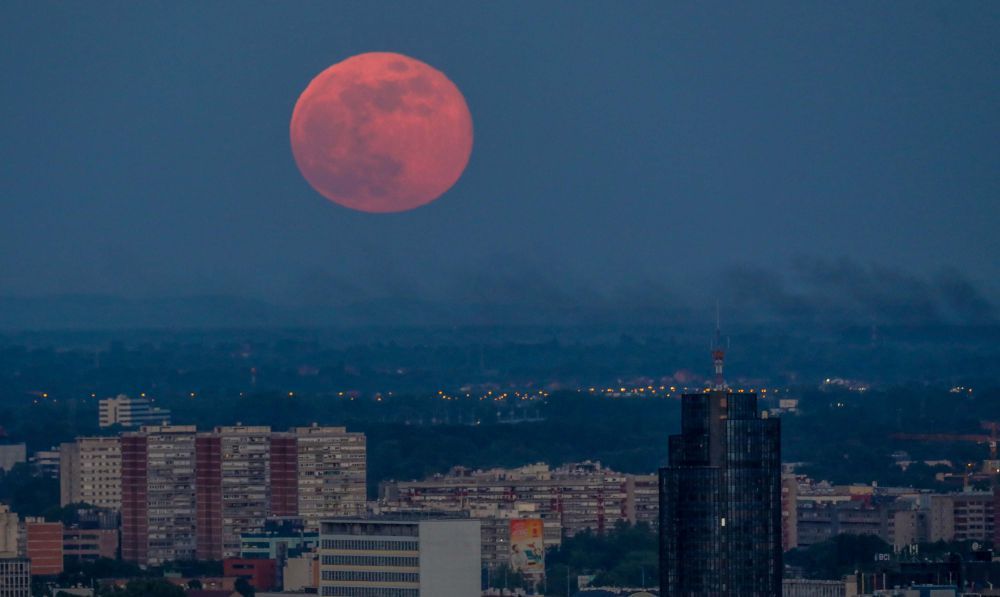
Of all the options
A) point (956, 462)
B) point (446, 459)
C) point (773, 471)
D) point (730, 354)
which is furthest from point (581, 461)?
point (773, 471)

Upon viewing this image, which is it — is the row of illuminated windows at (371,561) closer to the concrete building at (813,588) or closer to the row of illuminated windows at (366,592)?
the row of illuminated windows at (366,592)

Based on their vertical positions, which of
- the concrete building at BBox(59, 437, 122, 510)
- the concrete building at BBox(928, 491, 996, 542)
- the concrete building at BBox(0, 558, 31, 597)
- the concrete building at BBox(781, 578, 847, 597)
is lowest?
the concrete building at BBox(781, 578, 847, 597)

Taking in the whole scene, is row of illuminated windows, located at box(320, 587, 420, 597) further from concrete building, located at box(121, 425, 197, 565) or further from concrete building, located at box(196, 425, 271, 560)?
concrete building, located at box(196, 425, 271, 560)

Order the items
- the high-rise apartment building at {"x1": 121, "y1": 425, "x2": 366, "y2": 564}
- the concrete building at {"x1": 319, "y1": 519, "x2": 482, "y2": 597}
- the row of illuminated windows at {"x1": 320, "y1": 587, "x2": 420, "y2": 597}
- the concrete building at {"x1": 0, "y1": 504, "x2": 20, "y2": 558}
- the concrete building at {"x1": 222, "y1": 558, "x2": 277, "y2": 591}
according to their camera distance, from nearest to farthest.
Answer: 1. the row of illuminated windows at {"x1": 320, "y1": 587, "x2": 420, "y2": 597}
2. the concrete building at {"x1": 319, "y1": 519, "x2": 482, "y2": 597}
3. the concrete building at {"x1": 222, "y1": 558, "x2": 277, "y2": 591}
4. the concrete building at {"x1": 0, "y1": 504, "x2": 20, "y2": 558}
5. the high-rise apartment building at {"x1": 121, "y1": 425, "x2": 366, "y2": 564}

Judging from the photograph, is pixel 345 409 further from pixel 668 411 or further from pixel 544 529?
pixel 544 529

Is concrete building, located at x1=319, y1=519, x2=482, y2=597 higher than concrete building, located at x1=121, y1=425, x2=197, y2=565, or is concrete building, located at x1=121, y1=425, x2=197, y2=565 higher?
concrete building, located at x1=121, y1=425, x2=197, y2=565

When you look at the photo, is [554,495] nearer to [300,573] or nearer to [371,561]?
[300,573]

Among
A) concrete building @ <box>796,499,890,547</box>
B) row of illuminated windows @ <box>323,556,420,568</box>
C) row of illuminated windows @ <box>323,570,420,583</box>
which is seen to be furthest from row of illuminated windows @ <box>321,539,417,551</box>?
concrete building @ <box>796,499,890,547</box>
